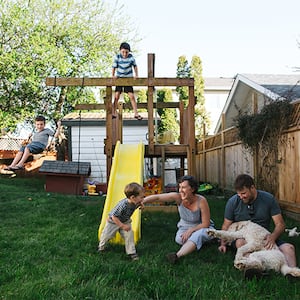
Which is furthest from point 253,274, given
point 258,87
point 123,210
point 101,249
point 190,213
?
point 258,87

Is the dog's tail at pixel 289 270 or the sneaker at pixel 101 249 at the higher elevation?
the dog's tail at pixel 289 270

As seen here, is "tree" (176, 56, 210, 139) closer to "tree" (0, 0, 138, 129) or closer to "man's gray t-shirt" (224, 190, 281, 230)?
"tree" (0, 0, 138, 129)

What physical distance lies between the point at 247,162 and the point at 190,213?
4766mm

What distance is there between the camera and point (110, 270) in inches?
141

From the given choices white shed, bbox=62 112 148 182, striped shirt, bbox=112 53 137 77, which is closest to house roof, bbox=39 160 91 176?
white shed, bbox=62 112 148 182

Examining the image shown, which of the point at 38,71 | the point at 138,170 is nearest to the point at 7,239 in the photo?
the point at 138,170

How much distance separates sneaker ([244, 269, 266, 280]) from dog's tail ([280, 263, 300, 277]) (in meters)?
0.22

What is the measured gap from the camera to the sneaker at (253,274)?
3.29 metres

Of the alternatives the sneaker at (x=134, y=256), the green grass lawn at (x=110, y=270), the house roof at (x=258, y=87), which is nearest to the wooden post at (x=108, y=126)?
the green grass lawn at (x=110, y=270)

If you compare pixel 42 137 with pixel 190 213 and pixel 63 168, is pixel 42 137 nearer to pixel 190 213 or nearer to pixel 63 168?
pixel 190 213

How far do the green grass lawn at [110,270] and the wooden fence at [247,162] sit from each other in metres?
0.82

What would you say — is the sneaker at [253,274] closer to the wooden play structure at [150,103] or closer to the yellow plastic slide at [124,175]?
the yellow plastic slide at [124,175]

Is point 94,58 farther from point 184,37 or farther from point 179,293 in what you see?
point 179,293

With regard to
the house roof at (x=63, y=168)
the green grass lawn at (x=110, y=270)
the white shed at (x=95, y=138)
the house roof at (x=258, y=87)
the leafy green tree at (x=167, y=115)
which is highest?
the leafy green tree at (x=167, y=115)
